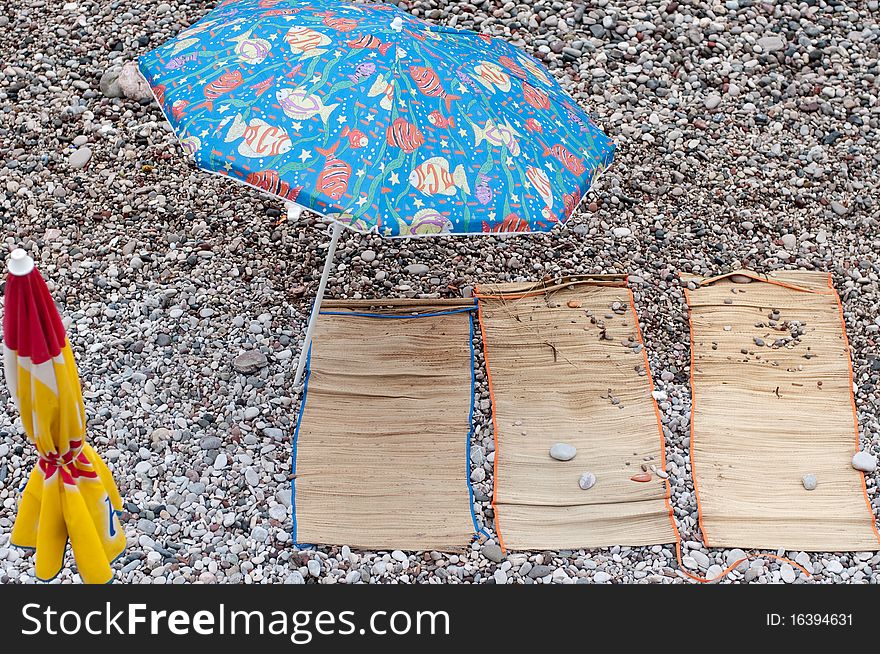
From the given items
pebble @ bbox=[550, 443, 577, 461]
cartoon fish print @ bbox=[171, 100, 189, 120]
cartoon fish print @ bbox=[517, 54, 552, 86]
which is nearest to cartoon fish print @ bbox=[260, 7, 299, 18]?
cartoon fish print @ bbox=[171, 100, 189, 120]

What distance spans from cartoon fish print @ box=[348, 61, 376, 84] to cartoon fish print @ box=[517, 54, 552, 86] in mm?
831

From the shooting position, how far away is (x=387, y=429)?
15.2 ft

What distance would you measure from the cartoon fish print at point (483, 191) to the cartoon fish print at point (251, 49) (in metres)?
1.01

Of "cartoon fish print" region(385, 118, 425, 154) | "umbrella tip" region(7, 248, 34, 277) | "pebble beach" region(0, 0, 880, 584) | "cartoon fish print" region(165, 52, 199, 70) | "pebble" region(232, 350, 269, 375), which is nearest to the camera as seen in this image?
"umbrella tip" region(7, 248, 34, 277)

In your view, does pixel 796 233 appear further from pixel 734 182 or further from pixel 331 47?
pixel 331 47

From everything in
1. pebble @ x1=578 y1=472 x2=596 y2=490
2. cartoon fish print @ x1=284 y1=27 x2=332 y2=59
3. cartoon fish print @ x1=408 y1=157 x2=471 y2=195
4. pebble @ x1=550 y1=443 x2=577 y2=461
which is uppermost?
cartoon fish print @ x1=284 y1=27 x2=332 y2=59

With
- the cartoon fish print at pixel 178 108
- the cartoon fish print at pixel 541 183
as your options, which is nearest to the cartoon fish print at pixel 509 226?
the cartoon fish print at pixel 541 183

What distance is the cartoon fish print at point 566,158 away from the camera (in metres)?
4.10

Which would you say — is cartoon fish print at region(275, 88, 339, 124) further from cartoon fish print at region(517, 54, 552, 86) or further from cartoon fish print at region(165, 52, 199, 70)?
cartoon fish print at region(517, 54, 552, 86)

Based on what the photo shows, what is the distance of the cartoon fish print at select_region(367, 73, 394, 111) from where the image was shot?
152 inches

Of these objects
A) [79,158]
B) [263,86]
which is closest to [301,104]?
[263,86]

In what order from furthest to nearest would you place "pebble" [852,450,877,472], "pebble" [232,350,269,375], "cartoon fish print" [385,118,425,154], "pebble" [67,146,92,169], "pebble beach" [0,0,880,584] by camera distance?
"pebble" [67,146,92,169] → "pebble" [232,350,269,375] → "pebble" [852,450,877,472] → "pebble beach" [0,0,880,584] → "cartoon fish print" [385,118,425,154]

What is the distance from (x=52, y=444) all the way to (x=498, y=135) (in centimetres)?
201

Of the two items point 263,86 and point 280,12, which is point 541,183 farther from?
point 280,12
